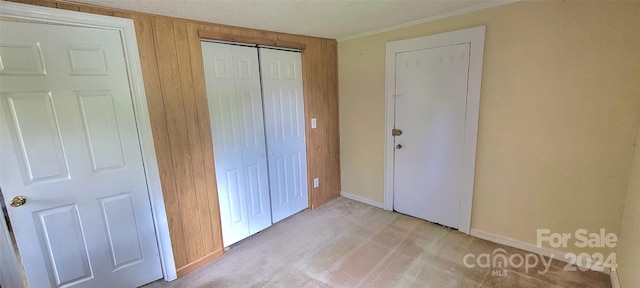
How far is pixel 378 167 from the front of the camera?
3174 millimetres

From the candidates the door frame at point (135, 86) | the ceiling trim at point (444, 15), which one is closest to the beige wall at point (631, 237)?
the ceiling trim at point (444, 15)

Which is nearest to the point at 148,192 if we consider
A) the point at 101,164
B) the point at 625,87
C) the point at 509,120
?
the point at 101,164

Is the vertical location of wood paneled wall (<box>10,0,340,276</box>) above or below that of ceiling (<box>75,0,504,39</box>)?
below

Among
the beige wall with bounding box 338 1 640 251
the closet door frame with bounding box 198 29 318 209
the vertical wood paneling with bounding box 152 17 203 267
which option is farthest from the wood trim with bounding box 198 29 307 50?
the beige wall with bounding box 338 1 640 251

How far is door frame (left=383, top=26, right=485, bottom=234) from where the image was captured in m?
2.23

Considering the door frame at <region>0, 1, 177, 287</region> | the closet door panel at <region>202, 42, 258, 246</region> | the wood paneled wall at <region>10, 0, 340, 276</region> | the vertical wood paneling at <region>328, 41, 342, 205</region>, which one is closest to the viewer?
the door frame at <region>0, 1, 177, 287</region>

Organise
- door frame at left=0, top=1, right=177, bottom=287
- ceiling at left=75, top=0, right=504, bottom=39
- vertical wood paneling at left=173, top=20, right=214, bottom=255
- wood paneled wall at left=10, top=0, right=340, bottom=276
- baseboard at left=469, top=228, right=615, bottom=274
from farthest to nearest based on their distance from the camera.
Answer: baseboard at left=469, top=228, right=615, bottom=274, vertical wood paneling at left=173, top=20, right=214, bottom=255, wood paneled wall at left=10, top=0, right=340, bottom=276, ceiling at left=75, top=0, right=504, bottom=39, door frame at left=0, top=1, right=177, bottom=287

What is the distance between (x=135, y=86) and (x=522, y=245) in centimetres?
335

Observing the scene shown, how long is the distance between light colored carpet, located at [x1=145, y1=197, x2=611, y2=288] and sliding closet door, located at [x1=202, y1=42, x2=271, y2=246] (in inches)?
11.9

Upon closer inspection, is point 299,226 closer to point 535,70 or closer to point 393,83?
point 393,83

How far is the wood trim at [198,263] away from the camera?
2.15 metres

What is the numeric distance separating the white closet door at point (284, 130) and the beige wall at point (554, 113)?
1350mm

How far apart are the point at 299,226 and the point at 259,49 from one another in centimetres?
189

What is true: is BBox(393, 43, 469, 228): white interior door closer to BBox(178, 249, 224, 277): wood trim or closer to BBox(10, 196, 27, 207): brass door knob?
BBox(178, 249, 224, 277): wood trim
